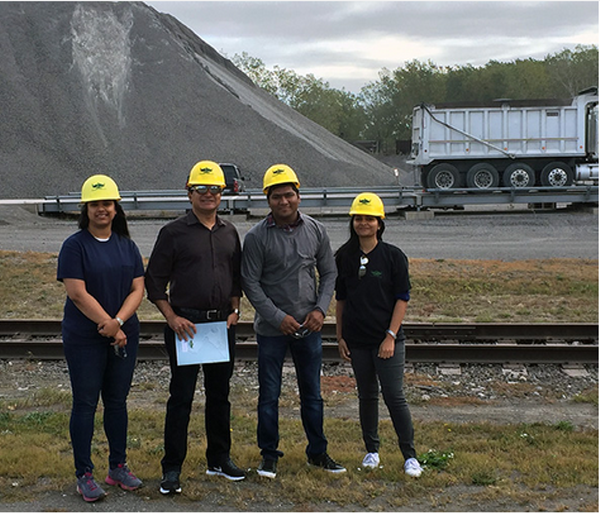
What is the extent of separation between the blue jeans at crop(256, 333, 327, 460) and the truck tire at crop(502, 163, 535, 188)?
21.9 meters

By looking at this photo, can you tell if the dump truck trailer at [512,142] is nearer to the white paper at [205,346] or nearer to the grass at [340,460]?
the grass at [340,460]

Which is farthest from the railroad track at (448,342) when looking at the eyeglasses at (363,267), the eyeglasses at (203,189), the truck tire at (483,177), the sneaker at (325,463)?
the truck tire at (483,177)

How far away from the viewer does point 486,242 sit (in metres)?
19.6

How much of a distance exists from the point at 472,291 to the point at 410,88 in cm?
6234

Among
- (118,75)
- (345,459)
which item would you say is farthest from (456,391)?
(118,75)

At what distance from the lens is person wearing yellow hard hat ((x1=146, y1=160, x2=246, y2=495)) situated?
517 cm

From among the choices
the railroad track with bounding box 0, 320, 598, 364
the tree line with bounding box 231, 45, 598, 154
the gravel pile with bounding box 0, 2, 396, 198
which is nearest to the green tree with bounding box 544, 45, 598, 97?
the tree line with bounding box 231, 45, 598, 154

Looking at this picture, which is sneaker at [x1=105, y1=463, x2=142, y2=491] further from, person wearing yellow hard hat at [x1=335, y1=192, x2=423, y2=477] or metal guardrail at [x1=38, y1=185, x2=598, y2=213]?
metal guardrail at [x1=38, y1=185, x2=598, y2=213]

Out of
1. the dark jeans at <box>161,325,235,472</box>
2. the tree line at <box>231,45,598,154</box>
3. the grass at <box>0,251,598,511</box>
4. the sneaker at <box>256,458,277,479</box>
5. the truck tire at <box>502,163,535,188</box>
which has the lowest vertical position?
the grass at <box>0,251,598,511</box>

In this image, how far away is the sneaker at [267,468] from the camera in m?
5.31

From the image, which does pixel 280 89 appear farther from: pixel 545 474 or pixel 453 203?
pixel 545 474

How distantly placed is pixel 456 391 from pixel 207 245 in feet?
13.9

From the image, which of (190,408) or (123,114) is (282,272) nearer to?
(190,408)

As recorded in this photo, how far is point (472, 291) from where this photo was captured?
44.2 feet
